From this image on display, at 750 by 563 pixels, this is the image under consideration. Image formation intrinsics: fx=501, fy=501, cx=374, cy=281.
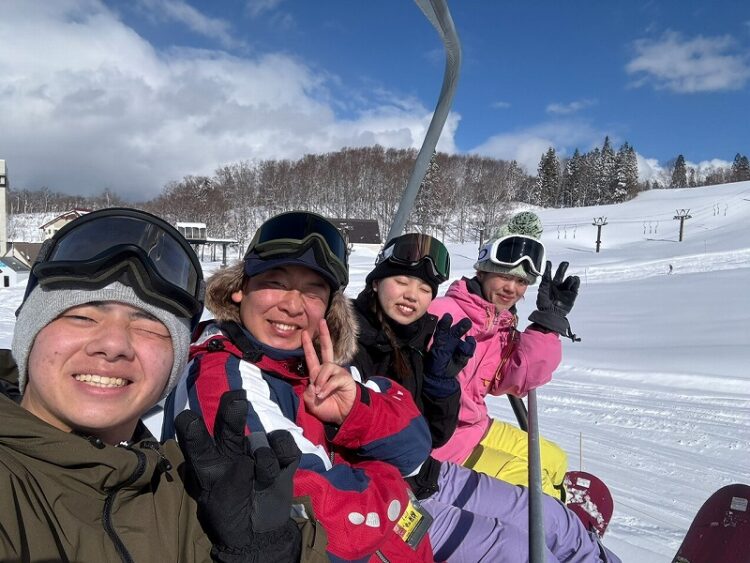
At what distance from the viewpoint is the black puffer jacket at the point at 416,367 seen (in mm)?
2107

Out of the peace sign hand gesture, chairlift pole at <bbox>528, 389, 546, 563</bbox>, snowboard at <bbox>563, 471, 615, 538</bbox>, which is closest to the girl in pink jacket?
snowboard at <bbox>563, 471, 615, 538</bbox>

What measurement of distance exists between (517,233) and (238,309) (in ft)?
7.90

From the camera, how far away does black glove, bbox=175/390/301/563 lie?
1055mm

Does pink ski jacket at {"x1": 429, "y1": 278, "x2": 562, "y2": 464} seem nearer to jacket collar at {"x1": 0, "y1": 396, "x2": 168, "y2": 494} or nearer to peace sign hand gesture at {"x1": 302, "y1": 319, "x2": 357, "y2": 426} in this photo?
peace sign hand gesture at {"x1": 302, "y1": 319, "x2": 357, "y2": 426}

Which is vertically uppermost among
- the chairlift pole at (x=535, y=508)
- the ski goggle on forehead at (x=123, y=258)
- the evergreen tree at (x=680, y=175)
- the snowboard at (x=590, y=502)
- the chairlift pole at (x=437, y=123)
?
the evergreen tree at (x=680, y=175)

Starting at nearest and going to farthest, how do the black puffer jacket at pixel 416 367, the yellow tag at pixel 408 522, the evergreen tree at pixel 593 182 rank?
1. the yellow tag at pixel 408 522
2. the black puffer jacket at pixel 416 367
3. the evergreen tree at pixel 593 182

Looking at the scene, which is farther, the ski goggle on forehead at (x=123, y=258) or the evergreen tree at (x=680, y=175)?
the evergreen tree at (x=680, y=175)

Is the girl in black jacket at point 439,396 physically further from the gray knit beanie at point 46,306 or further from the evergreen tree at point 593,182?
the evergreen tree at point 593,182

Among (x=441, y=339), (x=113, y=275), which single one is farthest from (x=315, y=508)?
(x=441, y=339)

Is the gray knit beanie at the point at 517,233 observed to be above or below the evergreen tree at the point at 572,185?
below

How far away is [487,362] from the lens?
3.04 meters

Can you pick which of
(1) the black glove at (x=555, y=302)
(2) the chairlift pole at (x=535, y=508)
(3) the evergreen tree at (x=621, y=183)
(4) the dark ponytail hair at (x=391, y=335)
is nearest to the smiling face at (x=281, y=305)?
(4) the dark ponytail hair at (x=391, y=335)

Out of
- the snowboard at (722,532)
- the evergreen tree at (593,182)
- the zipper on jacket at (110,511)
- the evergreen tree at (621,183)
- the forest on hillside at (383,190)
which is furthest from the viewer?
the evergreen tree at (593,182)

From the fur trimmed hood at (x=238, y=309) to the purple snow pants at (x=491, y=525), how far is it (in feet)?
2.47
